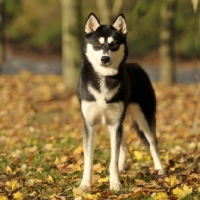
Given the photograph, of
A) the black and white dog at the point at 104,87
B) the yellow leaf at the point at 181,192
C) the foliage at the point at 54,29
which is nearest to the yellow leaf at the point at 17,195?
the black and white dog at the point at 104,87

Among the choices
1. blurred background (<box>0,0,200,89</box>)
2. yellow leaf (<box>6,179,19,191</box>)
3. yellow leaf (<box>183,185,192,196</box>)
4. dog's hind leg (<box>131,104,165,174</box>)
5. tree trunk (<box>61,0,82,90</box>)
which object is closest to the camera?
yellow leaf (<box>183,185,192,196</box>)

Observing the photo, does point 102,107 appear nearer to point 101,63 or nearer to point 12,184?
point 101,63

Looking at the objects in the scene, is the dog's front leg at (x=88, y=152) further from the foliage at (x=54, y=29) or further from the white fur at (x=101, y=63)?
the foliage at (x=54, y=29)

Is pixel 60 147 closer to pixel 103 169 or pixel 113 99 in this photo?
pixel 103 169

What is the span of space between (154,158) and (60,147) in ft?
7.32

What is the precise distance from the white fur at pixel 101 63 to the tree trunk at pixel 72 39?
7322mm

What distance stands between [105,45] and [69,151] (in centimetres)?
290

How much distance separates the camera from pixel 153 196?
18.7ft

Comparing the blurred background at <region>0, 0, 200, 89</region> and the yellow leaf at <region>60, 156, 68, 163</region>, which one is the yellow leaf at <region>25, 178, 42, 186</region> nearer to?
the yellow leaf at <region>60, 156, 68, 163</region>

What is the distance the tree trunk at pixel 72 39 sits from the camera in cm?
1346

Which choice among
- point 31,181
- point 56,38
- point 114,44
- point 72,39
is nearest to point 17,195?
point 31,181

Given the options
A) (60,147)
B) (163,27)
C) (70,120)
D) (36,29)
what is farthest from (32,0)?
(60,147)

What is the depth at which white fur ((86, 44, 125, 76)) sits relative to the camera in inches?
240

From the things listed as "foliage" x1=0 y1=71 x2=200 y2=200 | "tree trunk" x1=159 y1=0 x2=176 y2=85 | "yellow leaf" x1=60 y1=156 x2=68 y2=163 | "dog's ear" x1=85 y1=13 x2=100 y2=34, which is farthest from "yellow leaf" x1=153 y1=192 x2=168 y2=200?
"tree trunk" x1=159 y1=0 x2=176 y2=85
